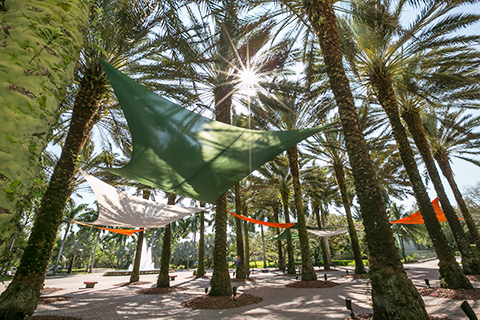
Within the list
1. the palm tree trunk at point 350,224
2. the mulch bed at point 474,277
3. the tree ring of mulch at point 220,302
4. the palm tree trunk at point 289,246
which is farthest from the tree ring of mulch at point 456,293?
the palm tree trunk at point 289,246

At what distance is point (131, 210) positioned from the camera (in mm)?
9078

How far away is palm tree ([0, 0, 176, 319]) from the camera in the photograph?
15.1ft

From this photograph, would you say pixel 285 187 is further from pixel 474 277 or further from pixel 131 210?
pixel 131 210

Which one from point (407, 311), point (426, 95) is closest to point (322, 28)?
point (407, 311)

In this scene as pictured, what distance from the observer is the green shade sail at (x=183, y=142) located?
421 centimetres

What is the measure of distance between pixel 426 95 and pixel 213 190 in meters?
9.69

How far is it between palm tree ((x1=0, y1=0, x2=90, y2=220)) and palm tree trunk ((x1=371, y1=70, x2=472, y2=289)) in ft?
28.3

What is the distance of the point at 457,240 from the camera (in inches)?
367

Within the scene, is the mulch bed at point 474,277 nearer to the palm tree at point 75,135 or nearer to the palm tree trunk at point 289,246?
the palm tree trunk at point 289,246

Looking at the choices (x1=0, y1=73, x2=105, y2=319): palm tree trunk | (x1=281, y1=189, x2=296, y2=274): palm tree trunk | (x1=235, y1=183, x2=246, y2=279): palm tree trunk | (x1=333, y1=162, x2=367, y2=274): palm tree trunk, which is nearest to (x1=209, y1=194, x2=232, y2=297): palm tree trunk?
(x1=0, y1=73, x2=105, y2=319): palm tree trunk

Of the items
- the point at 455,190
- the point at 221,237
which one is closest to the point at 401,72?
the point at 455,190

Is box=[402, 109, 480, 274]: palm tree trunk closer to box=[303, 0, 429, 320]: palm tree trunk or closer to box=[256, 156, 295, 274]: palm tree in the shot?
box=[303, 0, 429, 320]: palm tree trunk

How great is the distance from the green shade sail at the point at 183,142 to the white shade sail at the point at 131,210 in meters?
3.58

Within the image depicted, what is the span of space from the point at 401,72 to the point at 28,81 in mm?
10651
